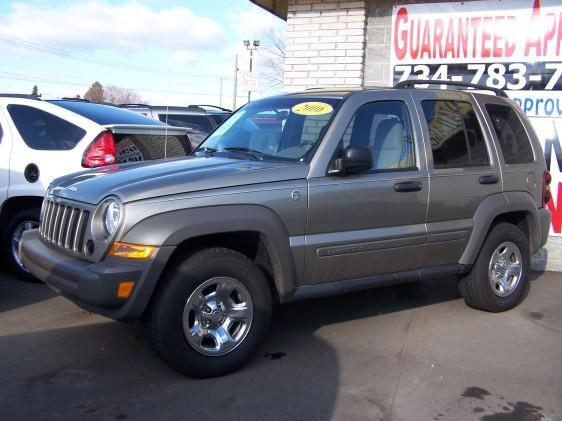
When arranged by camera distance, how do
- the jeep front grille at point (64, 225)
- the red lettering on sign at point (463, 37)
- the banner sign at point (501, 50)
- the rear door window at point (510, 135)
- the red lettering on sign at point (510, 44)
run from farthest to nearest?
the red lettering on sign at point (463, 37), the red lettering on sign at point (510, 44), the banner sign at point (501, 50), the rear door window at point (510, 135), the jeep front grille at point (64, 225)

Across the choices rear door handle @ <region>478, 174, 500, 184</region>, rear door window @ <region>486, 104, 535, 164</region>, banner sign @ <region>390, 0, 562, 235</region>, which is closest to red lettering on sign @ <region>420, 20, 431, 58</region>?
banner sign @ <region>390, 0, 562, 235</region>

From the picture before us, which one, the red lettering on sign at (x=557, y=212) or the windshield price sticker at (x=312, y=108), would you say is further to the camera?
the red lettering on sign at (x=557, y=212)

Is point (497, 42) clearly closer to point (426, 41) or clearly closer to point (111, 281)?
point (426, 41)

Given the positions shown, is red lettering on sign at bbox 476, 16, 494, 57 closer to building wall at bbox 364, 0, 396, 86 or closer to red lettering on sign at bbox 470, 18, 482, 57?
red lettering on sign at bbox 470, 18, 482, 57

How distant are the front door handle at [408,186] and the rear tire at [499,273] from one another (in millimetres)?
1095

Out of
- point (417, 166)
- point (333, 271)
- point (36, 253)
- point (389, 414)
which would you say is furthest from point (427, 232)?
point (36, 253)

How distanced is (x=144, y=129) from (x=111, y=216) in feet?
9.43

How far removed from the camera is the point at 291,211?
4.31 metres

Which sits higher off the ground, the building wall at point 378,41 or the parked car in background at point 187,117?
the building wall at point 378,41

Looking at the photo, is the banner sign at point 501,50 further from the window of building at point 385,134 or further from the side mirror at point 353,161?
the side mirror at point 353,161

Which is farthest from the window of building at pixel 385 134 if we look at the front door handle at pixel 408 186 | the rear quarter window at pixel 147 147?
the rear quarter window at pixel 147 147

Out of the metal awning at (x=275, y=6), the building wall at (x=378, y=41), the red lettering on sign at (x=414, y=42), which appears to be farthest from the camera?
the metal awning at (x=275, y=6)

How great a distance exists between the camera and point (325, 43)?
8.27m

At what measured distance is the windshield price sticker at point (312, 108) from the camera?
4.81m
